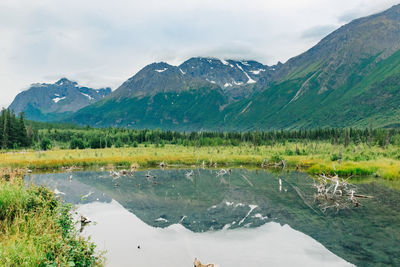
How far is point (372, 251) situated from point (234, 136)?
116033mm

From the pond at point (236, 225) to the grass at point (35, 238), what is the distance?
257 centimetres

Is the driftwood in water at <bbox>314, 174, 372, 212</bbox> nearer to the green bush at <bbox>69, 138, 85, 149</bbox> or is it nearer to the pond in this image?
the pond

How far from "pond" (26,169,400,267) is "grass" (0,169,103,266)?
2.57 meters

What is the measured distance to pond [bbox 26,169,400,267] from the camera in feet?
59.9

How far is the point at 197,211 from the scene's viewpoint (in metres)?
29.0

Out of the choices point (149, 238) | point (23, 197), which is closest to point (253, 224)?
point (149, 238)

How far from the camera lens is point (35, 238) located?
39.2 feet

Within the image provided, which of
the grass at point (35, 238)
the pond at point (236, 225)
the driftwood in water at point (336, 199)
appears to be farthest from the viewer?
the driftwood in water at point (336, 199)

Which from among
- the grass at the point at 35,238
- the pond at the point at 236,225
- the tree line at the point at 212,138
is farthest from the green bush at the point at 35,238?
the tree line at the point at 212,138

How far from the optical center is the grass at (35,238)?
30.4 ft

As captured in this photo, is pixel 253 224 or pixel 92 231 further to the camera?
pixel 253 224

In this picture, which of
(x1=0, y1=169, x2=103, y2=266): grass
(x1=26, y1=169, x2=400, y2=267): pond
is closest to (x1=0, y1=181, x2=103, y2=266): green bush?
(x1=0, y1=169, x2=103, y2=266): grass

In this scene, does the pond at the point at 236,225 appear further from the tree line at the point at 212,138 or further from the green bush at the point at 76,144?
the green bush at the point at 76,144

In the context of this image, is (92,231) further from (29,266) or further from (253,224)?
(29,266)
